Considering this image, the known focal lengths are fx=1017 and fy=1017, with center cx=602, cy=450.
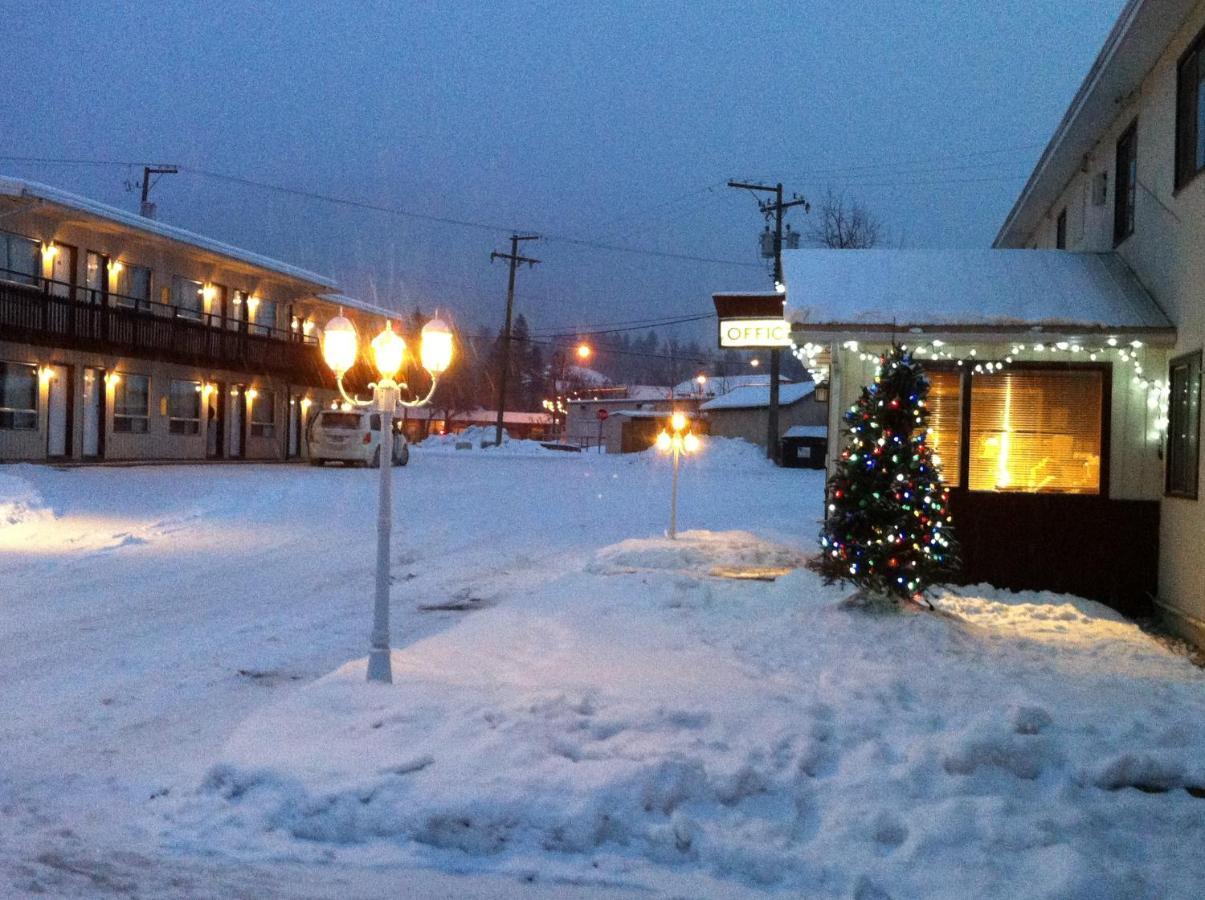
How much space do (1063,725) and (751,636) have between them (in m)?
3.04

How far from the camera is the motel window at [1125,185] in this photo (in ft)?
38.4

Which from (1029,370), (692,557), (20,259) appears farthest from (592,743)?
(20,259)

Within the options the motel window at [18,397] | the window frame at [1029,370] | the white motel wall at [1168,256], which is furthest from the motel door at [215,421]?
the white motel wall at [1168,256]

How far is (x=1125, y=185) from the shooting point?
12.3 metres

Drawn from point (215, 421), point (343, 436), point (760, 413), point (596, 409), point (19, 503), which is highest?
point (596, 409)

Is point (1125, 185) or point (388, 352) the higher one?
point (1125, 185)

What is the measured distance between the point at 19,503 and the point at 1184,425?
1578cm

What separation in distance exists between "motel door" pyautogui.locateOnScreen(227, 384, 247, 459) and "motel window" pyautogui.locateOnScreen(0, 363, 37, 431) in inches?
340

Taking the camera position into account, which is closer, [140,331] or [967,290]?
[967,290]

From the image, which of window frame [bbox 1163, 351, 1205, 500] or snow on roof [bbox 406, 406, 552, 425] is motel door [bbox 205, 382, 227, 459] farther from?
snow on roof [bbox 406, 406, 552, 425]

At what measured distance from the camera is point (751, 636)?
8.80 m

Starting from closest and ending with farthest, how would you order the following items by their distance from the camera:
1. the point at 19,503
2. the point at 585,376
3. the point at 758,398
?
the point at 19,503 < the point at 758,398 < the point at 585,376

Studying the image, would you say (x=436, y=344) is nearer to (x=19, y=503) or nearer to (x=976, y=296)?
(x=976, y=296)

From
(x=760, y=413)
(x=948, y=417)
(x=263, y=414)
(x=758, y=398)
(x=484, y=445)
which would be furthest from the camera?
(x=484, y=445)
